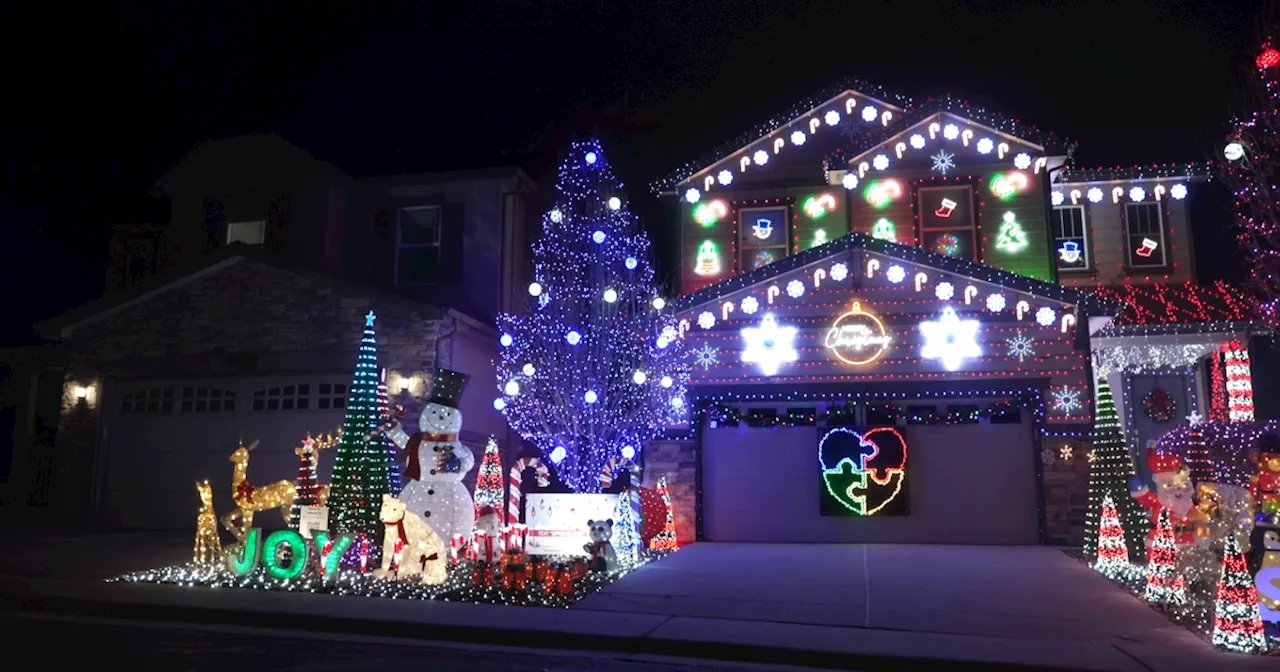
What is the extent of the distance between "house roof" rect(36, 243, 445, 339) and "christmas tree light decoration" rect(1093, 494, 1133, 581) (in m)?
12.4

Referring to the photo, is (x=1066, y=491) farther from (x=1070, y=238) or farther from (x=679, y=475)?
(x=679, y=475)

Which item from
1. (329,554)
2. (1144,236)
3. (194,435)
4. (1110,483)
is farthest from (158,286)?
(1144,236)

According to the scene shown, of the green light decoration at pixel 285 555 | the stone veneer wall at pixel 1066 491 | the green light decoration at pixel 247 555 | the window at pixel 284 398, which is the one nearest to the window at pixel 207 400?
the window at pixel 284 398

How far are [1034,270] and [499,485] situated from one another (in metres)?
11.0

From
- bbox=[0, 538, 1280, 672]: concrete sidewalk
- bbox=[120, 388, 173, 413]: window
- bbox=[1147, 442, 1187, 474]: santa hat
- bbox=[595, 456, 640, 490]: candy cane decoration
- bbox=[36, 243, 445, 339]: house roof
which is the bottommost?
bbox=[0, 538, 1280, 672]: concrete sidewalk

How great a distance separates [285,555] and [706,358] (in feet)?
26.9

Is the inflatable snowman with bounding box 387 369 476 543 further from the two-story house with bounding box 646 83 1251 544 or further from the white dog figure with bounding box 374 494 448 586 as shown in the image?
the two-story house with bounding box 646 83 1251 544

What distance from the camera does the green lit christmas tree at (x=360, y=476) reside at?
35.7ft

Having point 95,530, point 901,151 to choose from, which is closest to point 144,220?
point 95,530

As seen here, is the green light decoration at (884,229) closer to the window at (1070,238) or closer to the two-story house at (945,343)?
the two-story house at (945,343)

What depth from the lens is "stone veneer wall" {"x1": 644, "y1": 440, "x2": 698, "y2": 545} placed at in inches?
615

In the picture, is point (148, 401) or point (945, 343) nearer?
point (945, 343)

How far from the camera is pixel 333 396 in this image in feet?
52.7

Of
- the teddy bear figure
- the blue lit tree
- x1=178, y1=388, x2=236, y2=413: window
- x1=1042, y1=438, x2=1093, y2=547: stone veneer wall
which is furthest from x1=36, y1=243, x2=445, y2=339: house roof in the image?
x1=1042, y1=438, x2=1093, y2=547: stone veneer wall
